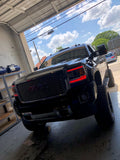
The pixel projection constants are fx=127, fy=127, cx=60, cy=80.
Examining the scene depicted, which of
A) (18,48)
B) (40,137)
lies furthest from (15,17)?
(40,137)

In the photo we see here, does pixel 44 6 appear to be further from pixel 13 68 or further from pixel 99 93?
pixel 99 93

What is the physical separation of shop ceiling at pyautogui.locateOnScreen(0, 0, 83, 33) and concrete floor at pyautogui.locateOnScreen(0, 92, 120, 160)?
538cm

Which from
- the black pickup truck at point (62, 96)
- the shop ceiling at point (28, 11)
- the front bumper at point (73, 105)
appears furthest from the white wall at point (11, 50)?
the front bumper at point (73, 105)

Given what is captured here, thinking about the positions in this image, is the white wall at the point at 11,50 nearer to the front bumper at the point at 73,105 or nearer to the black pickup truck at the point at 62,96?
the black pickup truck at the point at 62,96

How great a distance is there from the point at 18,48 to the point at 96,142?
6.62m

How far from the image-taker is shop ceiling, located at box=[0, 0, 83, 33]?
5.69m

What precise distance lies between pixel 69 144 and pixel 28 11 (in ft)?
20.7

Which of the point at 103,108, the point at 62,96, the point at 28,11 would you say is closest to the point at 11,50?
the point at 28,11

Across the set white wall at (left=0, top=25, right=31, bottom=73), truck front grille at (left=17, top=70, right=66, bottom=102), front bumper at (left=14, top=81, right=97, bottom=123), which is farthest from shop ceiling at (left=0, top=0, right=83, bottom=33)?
front bumper at (left=14, top=81, right=97, bottom=123)

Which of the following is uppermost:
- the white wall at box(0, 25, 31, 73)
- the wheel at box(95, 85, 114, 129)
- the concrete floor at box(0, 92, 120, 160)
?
the white wall at box(0, 25, 31, 73)

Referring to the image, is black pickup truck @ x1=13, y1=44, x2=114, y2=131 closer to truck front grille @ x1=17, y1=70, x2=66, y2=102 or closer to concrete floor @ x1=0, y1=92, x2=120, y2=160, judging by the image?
truck front grille @ x1=17, y1=70, x2=66, y2=102

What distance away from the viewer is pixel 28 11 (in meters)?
6.30

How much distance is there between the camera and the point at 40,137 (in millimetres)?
2863

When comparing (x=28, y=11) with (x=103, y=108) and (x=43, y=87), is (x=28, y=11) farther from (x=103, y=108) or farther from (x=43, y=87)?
(x=103, y=108)
